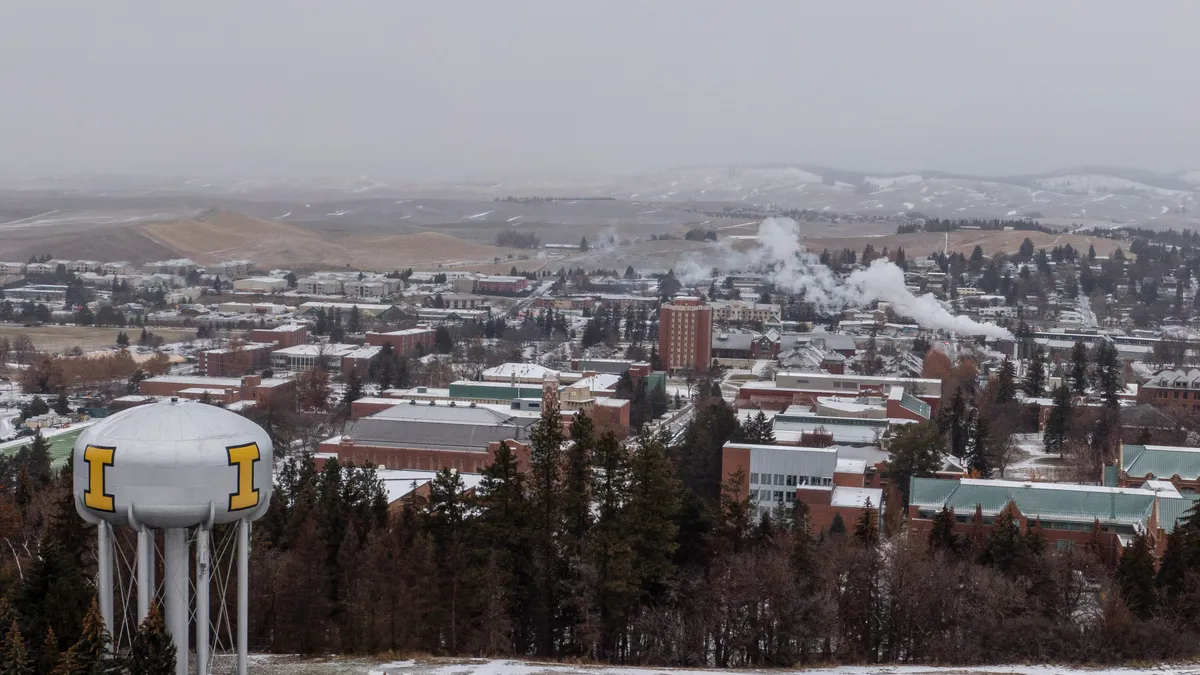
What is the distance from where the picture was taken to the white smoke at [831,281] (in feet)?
215

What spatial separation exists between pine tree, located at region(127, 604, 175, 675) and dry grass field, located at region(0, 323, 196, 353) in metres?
48.9

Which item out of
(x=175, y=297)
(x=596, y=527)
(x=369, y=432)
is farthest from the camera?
(x=175, y=297)

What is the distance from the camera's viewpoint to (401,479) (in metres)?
27.7

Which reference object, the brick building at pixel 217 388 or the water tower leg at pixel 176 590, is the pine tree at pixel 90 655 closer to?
the water tower leg at pixel 176 590

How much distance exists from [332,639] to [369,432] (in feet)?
62.9

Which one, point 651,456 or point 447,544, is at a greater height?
point 651,456

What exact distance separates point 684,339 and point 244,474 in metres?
45.7

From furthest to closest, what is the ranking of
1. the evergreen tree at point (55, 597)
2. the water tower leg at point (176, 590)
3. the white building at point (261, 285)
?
the white building at point (261, 285)
the evergreen tree at point (55, 597)
the water tower leg at point (176, 590)

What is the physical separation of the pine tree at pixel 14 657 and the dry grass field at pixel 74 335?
1917 inches

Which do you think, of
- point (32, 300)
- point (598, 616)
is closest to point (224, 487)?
point (598, 616)

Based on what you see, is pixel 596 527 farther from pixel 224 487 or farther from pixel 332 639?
pixel 224 487

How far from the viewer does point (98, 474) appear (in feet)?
33.0

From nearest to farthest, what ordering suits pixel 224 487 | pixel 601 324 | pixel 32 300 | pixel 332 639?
pixel 224 487 < pixel 332 639 < pixel 601 324 < pixel 32 300

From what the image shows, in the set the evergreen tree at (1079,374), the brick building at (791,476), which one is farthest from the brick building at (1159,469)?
the evergreen tree at (1079,374)
